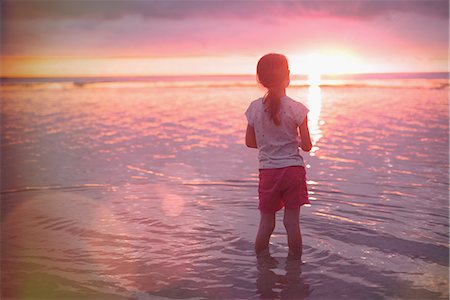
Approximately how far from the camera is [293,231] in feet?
16.9

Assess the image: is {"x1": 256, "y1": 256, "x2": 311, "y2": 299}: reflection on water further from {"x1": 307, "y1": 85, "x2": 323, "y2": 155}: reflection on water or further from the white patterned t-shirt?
{"x1": 307, "y1": 85, "x2": 323, "y2": 155}: reflection on water

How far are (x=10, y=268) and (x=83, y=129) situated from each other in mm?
10323

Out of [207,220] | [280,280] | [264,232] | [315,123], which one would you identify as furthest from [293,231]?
[315,123]

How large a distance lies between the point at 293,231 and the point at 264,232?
0.91ft

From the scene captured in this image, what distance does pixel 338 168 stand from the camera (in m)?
9.35

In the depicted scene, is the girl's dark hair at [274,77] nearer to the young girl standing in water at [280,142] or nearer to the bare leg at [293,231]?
the young girl standing in water at [280,142]

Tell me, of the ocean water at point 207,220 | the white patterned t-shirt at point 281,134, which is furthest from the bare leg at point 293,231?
the white patterned t-shirt at point 281,134

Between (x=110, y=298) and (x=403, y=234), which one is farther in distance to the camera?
(x=403, y=234)

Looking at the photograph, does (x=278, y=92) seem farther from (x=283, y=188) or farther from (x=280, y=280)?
(x=280, y=280)

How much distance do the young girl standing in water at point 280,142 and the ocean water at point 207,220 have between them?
1.53 ft

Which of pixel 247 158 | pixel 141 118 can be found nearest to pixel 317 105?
pixel 141 118

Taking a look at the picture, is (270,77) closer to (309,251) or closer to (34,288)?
(309,251)

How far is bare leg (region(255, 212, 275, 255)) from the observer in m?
5.28

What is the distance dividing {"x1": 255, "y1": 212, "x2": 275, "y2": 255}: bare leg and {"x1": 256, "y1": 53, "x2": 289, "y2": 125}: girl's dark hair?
0.86 meters
